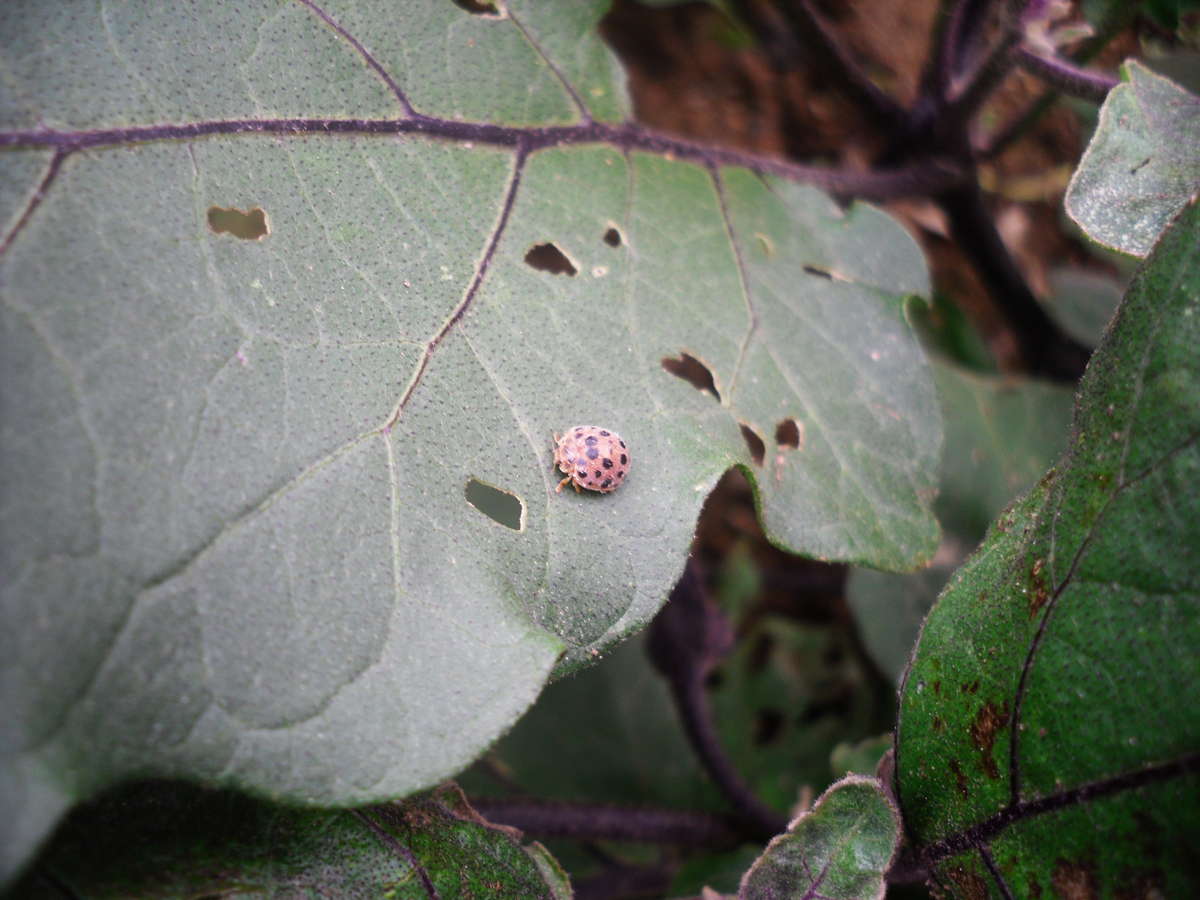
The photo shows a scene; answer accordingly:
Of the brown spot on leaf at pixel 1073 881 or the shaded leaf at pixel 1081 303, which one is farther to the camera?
the shaded leaf at pixel 1081 303

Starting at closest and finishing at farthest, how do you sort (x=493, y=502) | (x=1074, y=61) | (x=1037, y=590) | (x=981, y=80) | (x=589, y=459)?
(x=1037, y=590)
(x=589, y=459)
(x=493, y=502)
(x=981, y=80)
(x=1074, y=61)

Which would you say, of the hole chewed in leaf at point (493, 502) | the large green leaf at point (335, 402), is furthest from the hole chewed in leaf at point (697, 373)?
the hole chewed in leaf at point (493, 502)

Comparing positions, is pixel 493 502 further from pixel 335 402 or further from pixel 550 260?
pixel 550 260

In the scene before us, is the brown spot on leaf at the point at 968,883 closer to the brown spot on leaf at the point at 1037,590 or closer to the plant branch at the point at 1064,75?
A: the brown spot on leaf at the point at 1037,590

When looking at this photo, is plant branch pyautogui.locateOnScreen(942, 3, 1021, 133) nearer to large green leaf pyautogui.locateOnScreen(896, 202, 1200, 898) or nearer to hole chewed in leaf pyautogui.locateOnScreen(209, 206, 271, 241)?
large green leaf pyautogui.locateOnScreen(896, 202, 1200, 898)

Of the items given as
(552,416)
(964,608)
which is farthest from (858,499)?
(552,416)

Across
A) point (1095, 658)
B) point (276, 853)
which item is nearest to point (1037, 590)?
point (1095, 658)

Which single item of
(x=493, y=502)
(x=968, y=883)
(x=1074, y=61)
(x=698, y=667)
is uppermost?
(x=1074, y=61)

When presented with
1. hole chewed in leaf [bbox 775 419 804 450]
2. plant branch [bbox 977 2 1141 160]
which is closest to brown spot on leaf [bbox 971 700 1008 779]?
hole chewed in leaf [bbox 775 419 804 450]
